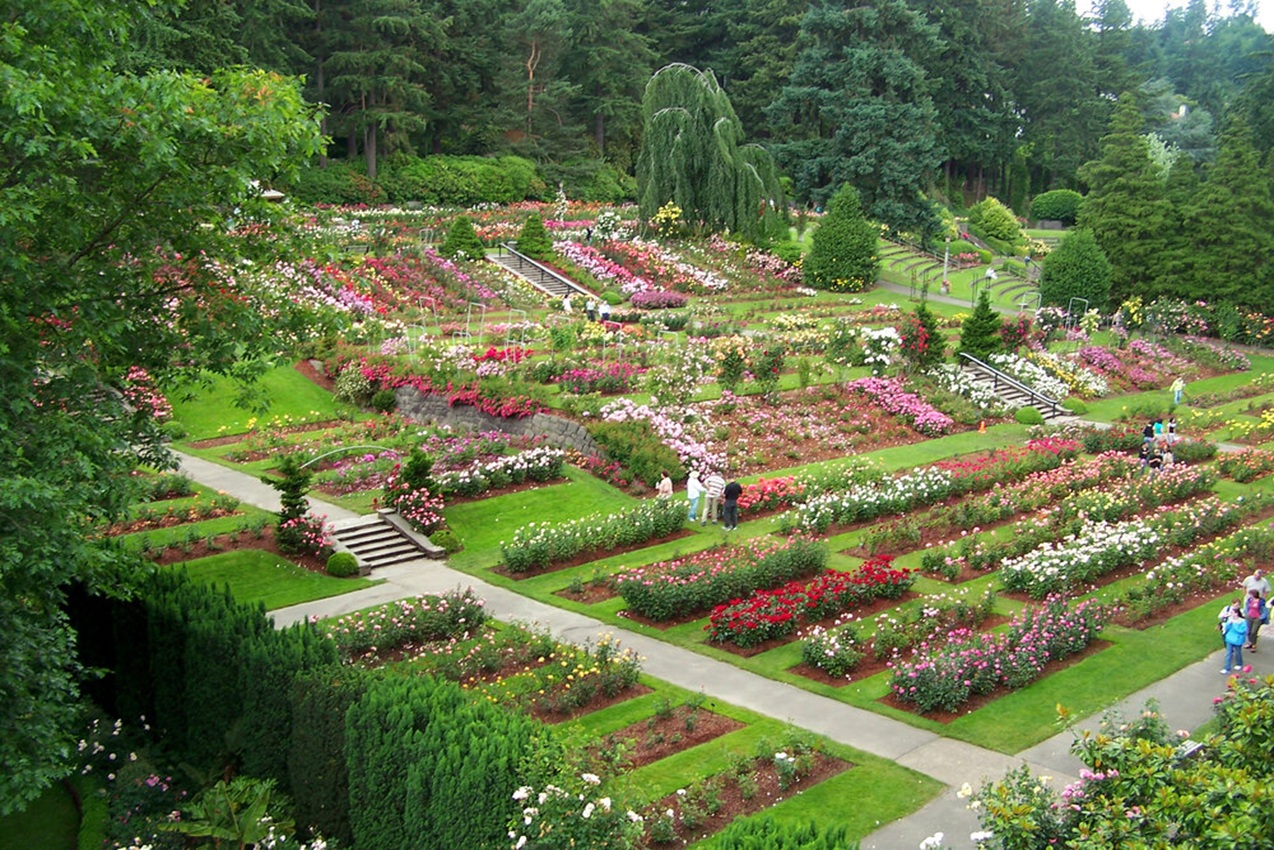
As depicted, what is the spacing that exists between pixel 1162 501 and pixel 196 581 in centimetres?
1946

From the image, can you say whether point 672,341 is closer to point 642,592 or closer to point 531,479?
point 531,479

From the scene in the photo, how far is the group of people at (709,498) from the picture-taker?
23.5 metres

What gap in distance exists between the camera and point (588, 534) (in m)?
22.5

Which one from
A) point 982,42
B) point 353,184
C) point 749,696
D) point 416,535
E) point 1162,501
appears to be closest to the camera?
point 749,696

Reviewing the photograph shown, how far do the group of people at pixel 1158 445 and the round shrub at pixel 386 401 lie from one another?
1869 centimetres

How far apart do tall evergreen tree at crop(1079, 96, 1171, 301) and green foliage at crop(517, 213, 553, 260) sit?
2294 cm

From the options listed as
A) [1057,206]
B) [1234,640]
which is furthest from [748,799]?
[1057,206]

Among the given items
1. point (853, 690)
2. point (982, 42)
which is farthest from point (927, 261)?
point (853, 690)

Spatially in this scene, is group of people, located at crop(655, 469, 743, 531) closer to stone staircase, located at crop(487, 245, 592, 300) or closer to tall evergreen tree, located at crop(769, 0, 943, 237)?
stone staircase, located at crop(487, 245, 592, 300)

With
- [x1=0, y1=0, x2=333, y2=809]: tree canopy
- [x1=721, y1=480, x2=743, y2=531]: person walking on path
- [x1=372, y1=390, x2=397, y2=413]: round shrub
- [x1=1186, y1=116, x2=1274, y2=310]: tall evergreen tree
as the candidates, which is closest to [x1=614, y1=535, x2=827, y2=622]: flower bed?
[x1=721, y1=480, x2=743, y2=531]: person walking on path

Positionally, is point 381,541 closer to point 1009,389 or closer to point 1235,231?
point 1009,389

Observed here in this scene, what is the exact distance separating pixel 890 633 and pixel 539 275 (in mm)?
32683

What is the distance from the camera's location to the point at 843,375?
34.6m

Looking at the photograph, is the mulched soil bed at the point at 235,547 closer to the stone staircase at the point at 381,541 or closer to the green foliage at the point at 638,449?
the stone staircase at the point at 381,541
